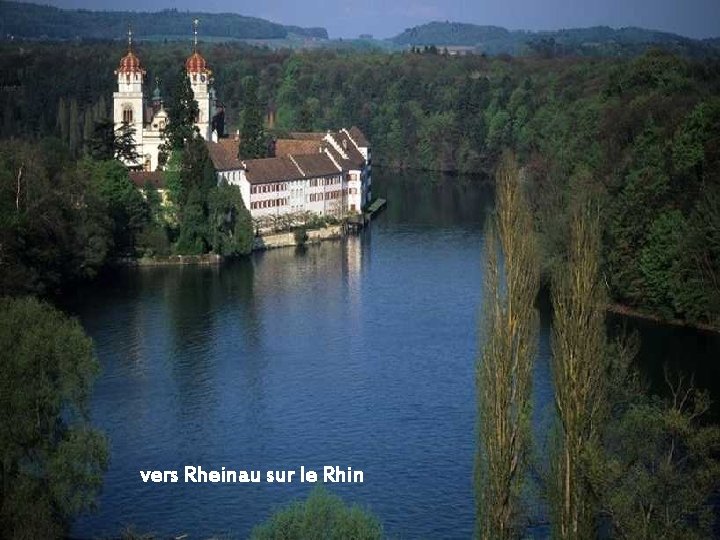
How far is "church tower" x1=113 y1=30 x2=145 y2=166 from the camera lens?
4494cm

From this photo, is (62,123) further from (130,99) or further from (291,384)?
(291,384)

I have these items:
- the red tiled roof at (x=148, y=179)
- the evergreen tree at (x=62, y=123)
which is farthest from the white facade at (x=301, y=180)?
the evergreen tree at (x=62, y=123)

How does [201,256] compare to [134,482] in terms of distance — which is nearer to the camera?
[134,482]

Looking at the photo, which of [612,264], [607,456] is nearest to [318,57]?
[612,264]

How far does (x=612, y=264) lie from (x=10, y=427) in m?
17.1

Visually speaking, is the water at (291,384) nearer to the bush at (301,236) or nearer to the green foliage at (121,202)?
the green foliage at (121,202)

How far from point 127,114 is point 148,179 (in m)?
6.53

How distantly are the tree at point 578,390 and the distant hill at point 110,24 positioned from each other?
11824 cm

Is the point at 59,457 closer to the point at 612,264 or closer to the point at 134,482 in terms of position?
the point at 134,482

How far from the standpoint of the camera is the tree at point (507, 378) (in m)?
13.7

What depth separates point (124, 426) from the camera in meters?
21.8

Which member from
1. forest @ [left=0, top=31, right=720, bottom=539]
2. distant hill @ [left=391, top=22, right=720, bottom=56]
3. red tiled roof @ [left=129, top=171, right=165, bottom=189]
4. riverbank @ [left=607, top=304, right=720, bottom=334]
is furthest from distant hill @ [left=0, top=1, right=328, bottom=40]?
riverbank @ [left=607, top=304, right=720, bottom=334]

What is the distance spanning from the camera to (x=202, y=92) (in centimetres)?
4681

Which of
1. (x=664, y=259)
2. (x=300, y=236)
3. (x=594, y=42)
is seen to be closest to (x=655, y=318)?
(x=664, y=259)
